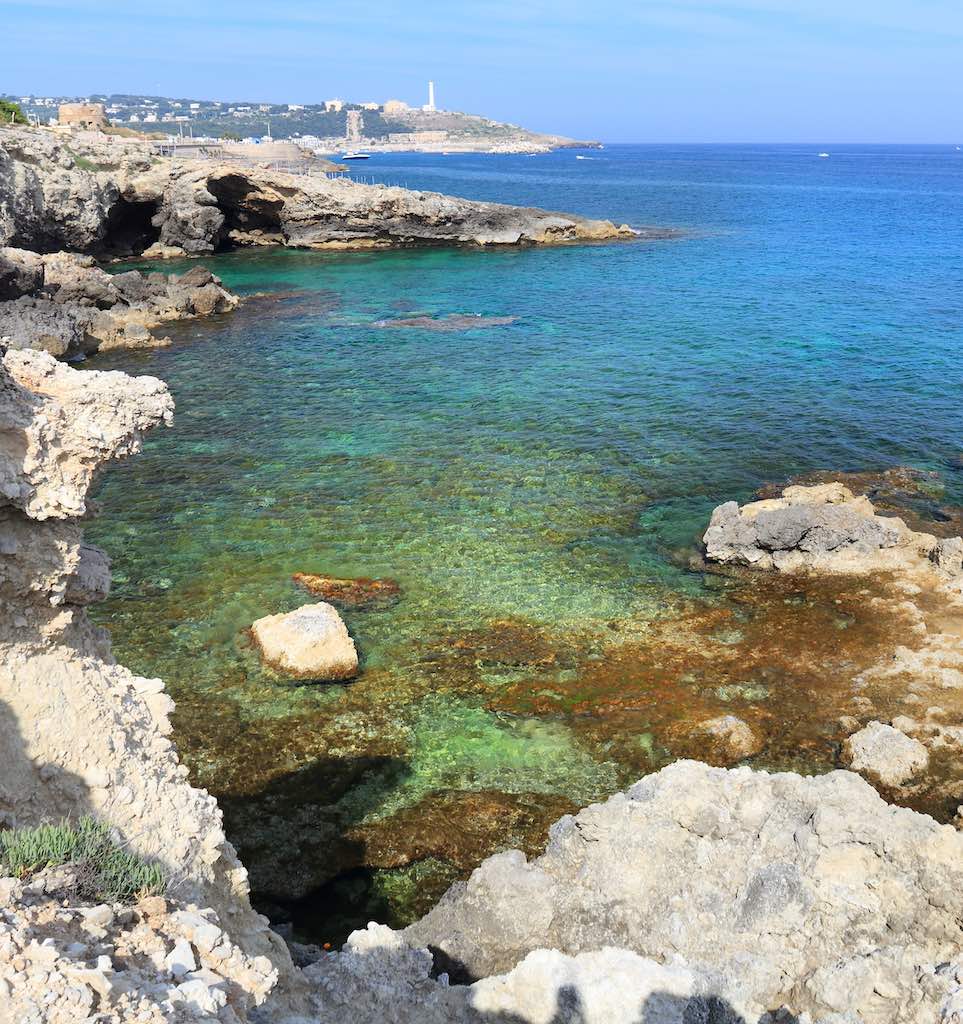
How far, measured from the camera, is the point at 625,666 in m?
16.5

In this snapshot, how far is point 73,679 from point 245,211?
221 feet

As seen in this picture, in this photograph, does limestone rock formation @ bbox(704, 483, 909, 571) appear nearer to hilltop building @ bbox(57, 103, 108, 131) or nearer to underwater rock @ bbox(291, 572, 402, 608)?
underwater rock @ bbox(291, 572, 402, 608)

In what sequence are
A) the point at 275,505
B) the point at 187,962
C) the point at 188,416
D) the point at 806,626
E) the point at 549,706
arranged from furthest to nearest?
1. the point at 188,416
2. the point at 275,505
3. the point at 806,626
4. the point at 549,706
5. the point at 187,962

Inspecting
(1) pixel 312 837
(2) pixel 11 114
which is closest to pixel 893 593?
(1) pixel 312 837

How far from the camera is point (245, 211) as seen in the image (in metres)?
69.3

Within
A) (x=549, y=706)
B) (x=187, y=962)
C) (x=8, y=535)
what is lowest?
(x=549, y=706)

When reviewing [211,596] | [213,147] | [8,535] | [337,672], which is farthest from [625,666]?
[213,147]

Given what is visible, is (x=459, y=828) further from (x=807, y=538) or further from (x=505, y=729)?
(x=807, y=538)

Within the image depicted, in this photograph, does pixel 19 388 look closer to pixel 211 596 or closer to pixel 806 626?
pixel 211 596

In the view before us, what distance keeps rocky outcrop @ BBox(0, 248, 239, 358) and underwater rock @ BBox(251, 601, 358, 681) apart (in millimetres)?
23053

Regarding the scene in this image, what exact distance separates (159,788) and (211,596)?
11193mm

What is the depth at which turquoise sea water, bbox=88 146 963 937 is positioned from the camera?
1485cm

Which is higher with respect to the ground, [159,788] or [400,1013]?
[159,788]

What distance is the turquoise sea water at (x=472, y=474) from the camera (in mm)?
14852
